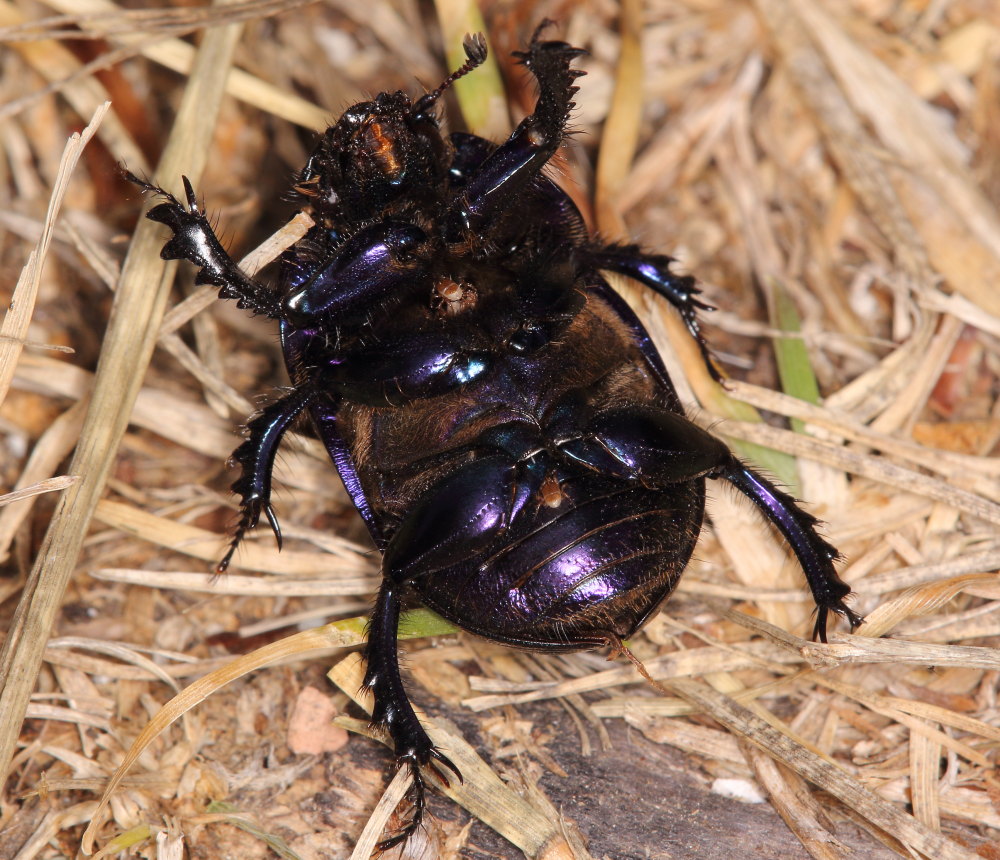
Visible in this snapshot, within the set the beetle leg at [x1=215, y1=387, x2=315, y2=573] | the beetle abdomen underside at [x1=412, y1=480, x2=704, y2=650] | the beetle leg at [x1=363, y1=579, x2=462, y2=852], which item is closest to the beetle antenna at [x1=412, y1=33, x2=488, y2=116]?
the beetle leg at [x1=215, y1=387, x2=315, y2=573]

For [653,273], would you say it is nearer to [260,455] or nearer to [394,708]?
[260,455]

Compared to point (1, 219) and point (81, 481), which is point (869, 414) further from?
point (1, 219)

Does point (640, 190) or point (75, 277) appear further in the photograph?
point (640, 190)

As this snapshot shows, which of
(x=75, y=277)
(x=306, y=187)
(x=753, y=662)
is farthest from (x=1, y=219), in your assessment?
(x=753, y=662)

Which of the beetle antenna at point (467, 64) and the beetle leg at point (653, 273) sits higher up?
the beetle antenna at point (467, 64)

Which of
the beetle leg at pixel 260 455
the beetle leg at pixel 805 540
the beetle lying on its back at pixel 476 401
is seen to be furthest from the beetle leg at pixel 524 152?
the beetle leg at pixel 805 540

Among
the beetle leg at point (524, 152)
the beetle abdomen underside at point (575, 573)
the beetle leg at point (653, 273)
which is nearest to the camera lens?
the beetle abdomen underside at point (575, 573)

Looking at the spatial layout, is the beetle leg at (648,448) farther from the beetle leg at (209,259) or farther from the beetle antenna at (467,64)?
the beetle antenna at (467,64)
